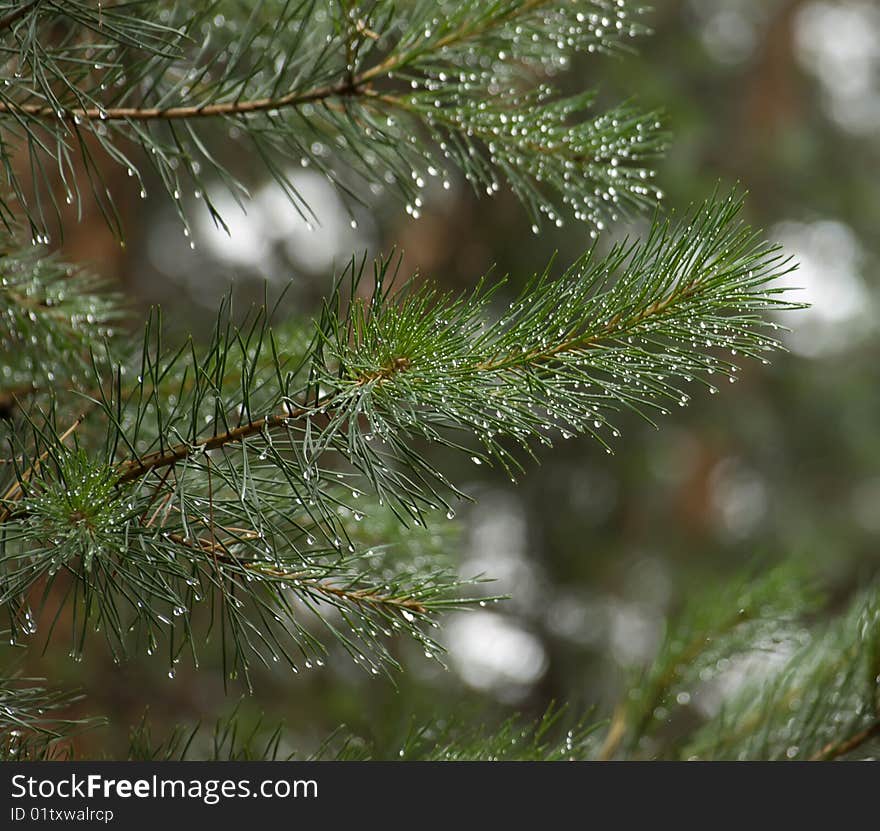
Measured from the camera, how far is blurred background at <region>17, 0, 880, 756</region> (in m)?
3.57

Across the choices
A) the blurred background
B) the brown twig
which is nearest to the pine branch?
the brown twig

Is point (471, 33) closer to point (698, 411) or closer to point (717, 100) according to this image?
point (698, 411)

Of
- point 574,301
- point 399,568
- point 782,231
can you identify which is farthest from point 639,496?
point 574,301

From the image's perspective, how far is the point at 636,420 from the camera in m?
4.15

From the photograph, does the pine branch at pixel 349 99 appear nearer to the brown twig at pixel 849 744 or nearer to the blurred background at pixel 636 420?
the brown twig at pixel 849 744

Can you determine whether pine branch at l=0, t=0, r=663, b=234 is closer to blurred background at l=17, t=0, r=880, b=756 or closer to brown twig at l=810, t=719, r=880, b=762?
brown twig at l=810, t=719, r=880, b=762

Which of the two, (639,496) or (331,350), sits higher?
(639,496)

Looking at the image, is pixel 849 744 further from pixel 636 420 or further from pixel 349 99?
pixel 636 420

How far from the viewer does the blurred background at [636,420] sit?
11.7ft

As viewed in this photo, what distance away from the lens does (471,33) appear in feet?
3.30

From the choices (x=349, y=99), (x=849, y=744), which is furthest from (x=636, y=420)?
(x=349, y=99)
